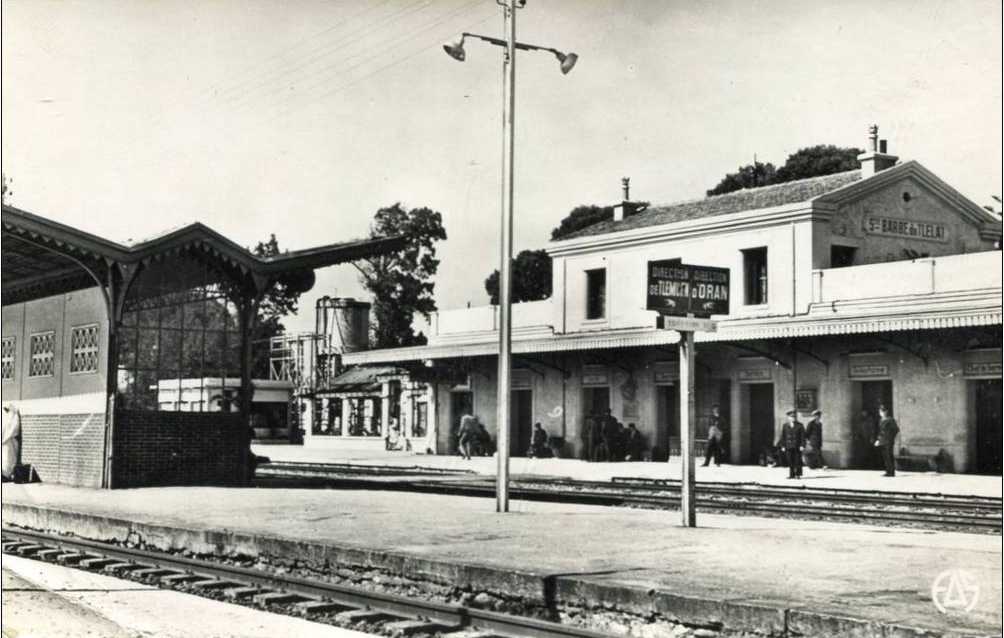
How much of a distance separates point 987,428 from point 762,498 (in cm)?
785

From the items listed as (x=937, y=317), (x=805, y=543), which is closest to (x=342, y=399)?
(x=937, y=317)

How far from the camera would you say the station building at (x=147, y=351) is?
54.5 feet

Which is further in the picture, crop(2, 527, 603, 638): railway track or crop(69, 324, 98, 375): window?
crop(69, 324, 98, 375): window

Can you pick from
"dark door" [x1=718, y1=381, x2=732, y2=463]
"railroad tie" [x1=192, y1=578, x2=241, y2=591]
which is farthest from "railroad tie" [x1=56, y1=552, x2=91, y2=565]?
"dark door" [x1=718, y1=381, x2=732, y2=463]

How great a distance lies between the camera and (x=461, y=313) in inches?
1459

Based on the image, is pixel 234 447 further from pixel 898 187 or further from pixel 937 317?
pixel 898 187

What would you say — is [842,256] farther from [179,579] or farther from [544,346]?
[179,579]

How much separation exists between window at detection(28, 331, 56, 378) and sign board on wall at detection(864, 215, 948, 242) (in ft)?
61.1

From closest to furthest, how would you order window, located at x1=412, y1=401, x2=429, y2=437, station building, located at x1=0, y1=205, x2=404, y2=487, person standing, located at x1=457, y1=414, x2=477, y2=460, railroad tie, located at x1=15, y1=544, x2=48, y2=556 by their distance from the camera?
1. railroad tie, located at x1=15, y1=544, x2=48, y2=556
2. station building, located at x1=0, y1=205, x2=404, y2=487
3. person standing, located at x1=457, y1=414, x2=477, y2=460
4. window, located at x1=412, y1=401, x2=429, y2=437

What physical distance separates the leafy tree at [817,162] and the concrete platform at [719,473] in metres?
21.4

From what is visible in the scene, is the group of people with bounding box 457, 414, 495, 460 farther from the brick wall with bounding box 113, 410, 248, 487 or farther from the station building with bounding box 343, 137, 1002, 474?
the brick wall with bounding box 113, 410, 248, 487

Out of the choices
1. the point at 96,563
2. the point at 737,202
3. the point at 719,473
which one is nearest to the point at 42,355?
the point at 96,563

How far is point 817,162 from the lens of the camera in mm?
48812

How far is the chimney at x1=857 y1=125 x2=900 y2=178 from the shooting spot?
29078 millimetres
